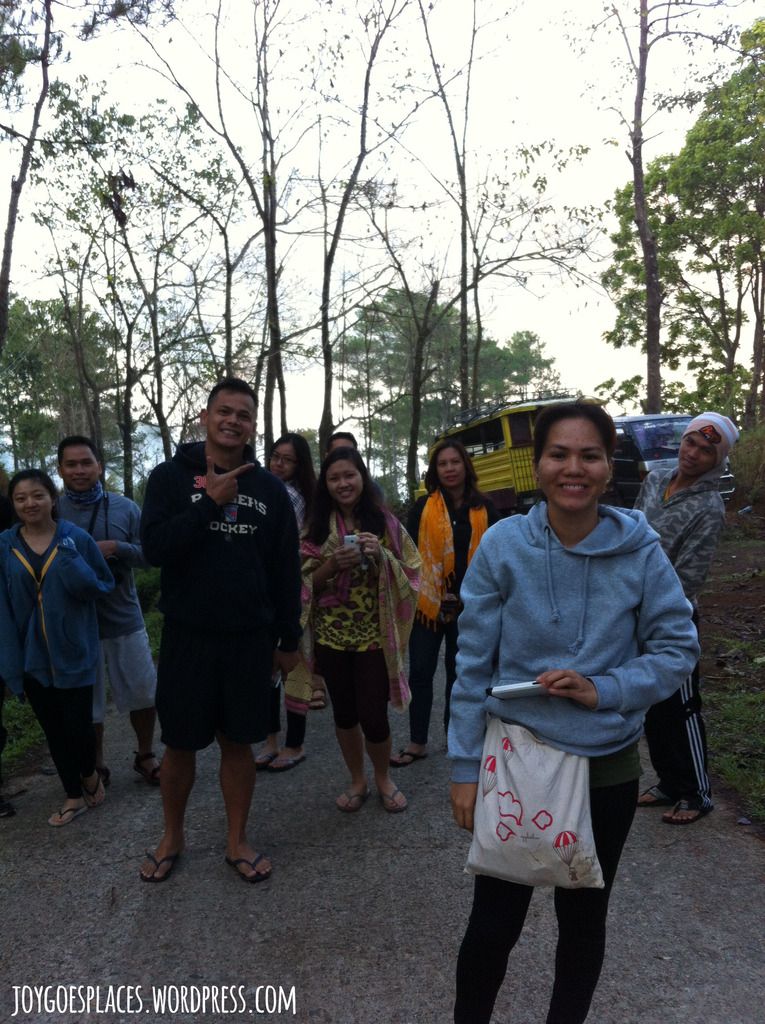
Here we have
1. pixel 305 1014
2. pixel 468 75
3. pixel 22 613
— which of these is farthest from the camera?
pixel 468 75

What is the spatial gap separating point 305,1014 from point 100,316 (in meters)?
28.0

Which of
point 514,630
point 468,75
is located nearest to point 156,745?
point 514,630

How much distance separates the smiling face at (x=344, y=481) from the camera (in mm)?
3965

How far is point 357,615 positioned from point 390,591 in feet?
0.68

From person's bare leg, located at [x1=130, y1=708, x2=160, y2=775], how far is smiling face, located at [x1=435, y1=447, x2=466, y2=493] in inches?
85.5

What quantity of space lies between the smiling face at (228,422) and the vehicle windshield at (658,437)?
12.5m

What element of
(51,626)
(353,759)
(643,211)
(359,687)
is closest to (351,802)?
(353,759)

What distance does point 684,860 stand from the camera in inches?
127

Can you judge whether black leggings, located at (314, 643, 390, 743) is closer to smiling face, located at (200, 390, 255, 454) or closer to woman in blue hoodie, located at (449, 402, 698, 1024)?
smiling face, located at (200, 390, 255, 454)

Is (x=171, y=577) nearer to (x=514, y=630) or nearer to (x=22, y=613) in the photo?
(x=22, y=613)

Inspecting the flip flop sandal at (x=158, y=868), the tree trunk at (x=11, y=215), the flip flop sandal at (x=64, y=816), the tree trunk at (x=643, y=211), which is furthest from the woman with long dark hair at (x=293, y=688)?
the tree trunk at (x=643, y=211)

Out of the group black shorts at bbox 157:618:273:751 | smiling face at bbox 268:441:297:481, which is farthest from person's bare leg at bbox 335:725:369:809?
smiling face at bbox 268:441:297:481

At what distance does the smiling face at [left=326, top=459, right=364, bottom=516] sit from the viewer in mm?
3965

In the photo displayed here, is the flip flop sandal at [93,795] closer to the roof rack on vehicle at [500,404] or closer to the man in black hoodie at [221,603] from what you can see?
the man in black hoodie at [221,603]
